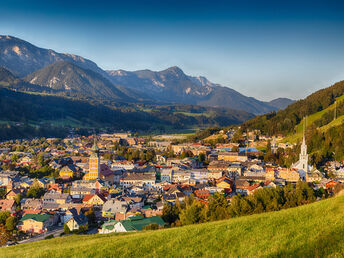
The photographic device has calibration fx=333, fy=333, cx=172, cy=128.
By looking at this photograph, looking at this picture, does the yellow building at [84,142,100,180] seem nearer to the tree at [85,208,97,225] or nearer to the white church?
the tree at [85,208,97,225]

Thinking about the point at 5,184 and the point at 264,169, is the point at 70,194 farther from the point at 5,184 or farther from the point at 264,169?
the point at 264,169

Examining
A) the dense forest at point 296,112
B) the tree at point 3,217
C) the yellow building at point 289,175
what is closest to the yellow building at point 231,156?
the yellow building at point 289,175

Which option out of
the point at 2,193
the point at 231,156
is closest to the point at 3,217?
the point at 2,193

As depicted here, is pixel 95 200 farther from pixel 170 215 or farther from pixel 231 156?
pixel 231 156

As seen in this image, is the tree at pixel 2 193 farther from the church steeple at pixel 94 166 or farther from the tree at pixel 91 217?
the tree at pixel 91 217

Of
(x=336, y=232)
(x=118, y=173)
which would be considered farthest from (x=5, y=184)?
(x=336, y=232)

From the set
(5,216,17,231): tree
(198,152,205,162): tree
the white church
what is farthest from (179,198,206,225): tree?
(198,152,205,162): tree
